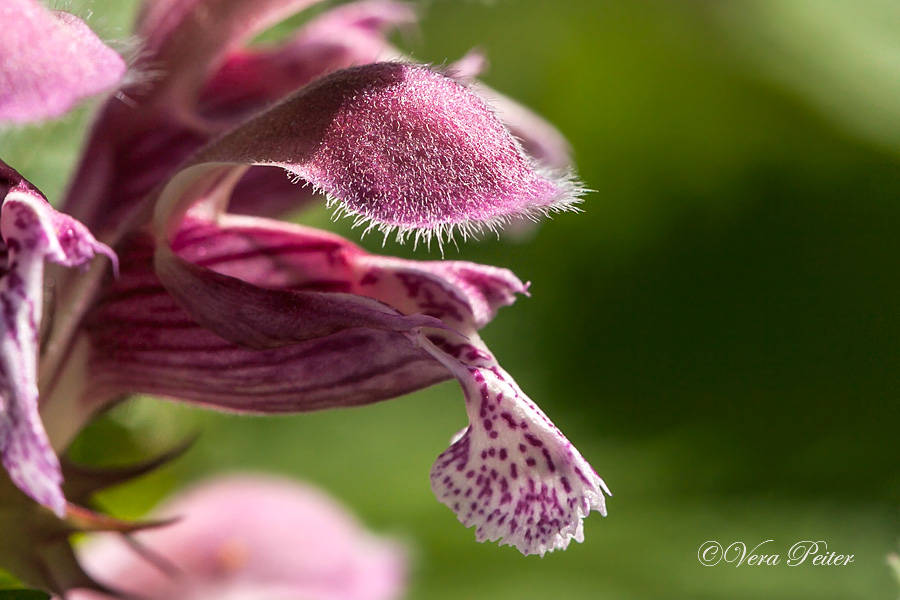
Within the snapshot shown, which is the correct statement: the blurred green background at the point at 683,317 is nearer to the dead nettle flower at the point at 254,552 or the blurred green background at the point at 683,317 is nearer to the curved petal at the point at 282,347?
the dead nettle flower at the point at 254,552

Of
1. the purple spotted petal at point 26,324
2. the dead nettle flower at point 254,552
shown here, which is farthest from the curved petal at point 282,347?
the dead nettle flower at point 254,552

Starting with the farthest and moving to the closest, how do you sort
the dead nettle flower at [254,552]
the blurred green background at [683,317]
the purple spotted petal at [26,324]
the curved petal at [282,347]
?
the blurred green background at [683,317]
the dead nettle flower at [254,552]
the curved petal at [282,347]
the purple spotted petal at [26,324]

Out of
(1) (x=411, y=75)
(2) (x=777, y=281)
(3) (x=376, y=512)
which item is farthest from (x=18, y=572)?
(2) (x=777, y=281)

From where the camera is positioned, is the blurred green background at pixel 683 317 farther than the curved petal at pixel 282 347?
Yes

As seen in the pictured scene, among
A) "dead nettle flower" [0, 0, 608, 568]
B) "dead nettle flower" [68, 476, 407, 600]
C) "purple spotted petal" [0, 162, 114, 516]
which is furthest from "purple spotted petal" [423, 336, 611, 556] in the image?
"dead nettle flower" [68, 476, 407, 600]

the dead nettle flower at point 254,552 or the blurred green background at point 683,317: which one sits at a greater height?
the blurred green background at point 683,317

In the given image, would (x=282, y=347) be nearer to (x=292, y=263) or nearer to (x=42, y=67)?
(x=292, y=263)
